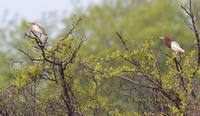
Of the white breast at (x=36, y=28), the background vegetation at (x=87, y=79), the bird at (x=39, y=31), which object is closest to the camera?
the background vegetation at (x=87, y=79)

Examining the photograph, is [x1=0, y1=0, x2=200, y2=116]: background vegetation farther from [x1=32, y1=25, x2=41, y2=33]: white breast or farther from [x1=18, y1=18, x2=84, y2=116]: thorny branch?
[x1=32, y1=25, x2=41, y2=33]: white breast

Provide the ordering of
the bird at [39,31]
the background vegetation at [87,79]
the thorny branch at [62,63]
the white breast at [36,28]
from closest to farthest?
the thorny branch at [62,63] → the background vegetation at [87,79] → the bird at [39,31] → the white breast at [36,28]

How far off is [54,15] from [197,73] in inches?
825

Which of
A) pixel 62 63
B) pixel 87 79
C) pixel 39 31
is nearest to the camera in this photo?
pixel 62 63

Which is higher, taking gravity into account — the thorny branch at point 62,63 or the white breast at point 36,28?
the white breast at point 36,28

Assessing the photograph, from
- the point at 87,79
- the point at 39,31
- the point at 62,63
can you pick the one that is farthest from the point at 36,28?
→ the point at 87,79

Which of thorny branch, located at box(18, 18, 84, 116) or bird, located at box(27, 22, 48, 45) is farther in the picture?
bird, located at box(27, 22, 48, 45)

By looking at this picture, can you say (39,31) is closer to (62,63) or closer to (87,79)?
(62,63)

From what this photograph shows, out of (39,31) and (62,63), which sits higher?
(39,31)

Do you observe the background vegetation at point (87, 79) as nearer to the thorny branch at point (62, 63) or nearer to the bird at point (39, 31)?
the thorny branch at point (62, 63)

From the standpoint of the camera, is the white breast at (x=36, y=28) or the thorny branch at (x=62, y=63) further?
the white breast at (x=36, y=28)

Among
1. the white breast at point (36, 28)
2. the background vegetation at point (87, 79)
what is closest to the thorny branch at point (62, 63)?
the background vegetation at point (87, 79)

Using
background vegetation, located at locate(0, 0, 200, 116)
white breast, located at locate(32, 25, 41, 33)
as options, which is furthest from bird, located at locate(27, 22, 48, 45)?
background vegetation, located at locate(0, 0, 200, 116)

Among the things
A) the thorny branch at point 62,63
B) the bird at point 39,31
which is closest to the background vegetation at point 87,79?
the thorny branch at point 62,63
